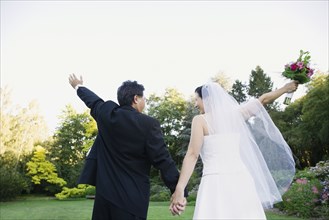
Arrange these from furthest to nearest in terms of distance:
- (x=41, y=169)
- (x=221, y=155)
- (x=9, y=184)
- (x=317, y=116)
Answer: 1. (x=41, y=169)
2. (x=317, y=116)
3. (x=9, y=184)
4. (x=221, y=155)

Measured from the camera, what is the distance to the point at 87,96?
3.41m

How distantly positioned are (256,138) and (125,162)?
5.75 feet

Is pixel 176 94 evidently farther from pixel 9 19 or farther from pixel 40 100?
pixel 9 19

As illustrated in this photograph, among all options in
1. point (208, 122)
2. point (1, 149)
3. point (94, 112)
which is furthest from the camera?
point (1, 149)

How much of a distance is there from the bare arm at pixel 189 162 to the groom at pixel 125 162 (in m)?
0.09

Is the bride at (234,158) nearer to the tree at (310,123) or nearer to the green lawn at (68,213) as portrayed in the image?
the green lawn at (68,213)

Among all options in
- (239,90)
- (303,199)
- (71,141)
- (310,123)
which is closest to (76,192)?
(71,141)

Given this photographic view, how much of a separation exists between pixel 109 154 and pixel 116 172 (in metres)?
0.19

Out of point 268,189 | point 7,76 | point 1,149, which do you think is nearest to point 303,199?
point 268,189

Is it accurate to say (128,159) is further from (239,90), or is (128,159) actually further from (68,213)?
(239,90)

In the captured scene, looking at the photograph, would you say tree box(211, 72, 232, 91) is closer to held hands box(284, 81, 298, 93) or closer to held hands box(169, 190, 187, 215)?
held hands box(284, 81, 298, 93)

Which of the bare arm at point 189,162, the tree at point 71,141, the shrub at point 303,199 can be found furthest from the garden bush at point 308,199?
the tree at point 71,141

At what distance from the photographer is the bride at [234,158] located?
3.33 meters

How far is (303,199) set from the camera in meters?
9.84
